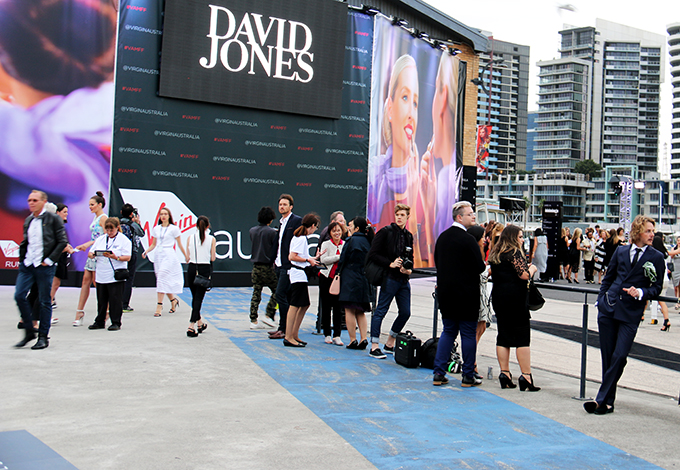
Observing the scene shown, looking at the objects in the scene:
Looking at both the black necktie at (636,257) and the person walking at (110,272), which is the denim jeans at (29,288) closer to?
the person walking at (110,272)

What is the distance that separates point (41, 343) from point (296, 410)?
367 cm

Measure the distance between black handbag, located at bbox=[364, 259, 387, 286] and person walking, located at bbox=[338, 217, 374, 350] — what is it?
12.8 inches

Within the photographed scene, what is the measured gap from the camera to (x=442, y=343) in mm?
6230

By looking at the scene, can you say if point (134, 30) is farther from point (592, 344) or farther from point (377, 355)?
point (592, 344)

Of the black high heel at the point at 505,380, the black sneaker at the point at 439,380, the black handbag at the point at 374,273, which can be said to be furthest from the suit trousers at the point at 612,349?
the black handbag at the point at 374,273

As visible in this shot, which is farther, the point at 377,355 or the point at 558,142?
the point at 558,142

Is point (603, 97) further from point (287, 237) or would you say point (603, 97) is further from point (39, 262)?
point (39, 262)

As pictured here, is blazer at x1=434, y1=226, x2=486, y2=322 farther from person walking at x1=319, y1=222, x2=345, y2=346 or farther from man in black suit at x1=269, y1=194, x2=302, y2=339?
man in black suit at x1=269, y1=194, x2=302, y2=339

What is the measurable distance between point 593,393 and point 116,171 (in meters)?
10.8

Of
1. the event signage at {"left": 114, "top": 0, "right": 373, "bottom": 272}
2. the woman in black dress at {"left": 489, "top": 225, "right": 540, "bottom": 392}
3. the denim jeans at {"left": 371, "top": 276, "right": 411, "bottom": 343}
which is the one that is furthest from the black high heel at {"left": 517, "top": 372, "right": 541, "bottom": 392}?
the event signage at {"left": 114, "top": 0, "right": 373, "bottom": 272}

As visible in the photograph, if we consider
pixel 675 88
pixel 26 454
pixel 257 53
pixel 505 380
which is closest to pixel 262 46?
pixel 257 53

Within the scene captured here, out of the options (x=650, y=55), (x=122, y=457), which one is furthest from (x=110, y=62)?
(x=650, y=55)

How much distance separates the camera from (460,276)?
608 centimetres

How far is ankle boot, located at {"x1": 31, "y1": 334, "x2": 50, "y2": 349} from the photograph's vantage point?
7.09 meters
